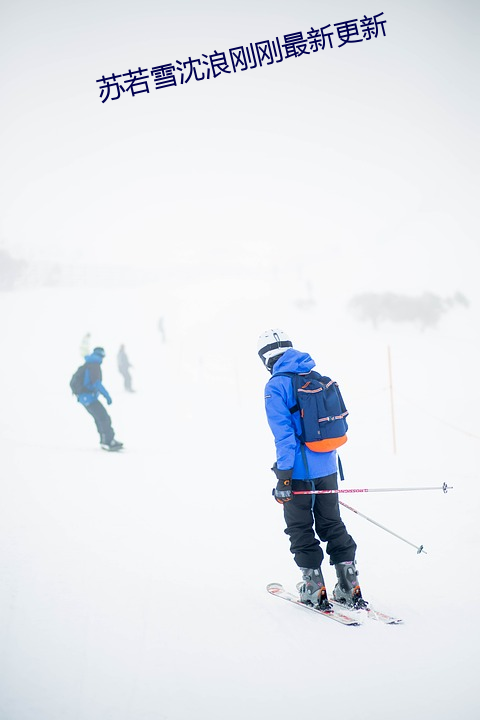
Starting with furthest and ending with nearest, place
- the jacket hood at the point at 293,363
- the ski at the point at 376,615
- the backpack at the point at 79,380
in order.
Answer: the backpack at the point at 79,380, the jacket hood at the point at 293,363, the ski at the point at 376,615

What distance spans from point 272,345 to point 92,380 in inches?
216

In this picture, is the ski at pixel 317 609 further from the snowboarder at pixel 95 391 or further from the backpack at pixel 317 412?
the snowboarder at pixel 95 391

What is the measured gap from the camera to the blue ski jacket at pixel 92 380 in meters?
7.65

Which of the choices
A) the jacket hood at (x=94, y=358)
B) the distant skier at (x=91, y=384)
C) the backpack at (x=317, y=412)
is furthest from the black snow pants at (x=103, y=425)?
the backpack at (x=317, y=412)

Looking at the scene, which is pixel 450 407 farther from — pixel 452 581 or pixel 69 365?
pixel 69 365

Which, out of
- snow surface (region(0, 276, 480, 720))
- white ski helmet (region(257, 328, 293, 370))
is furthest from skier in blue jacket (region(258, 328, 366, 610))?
snow surface (region(0, 276, 480, 720))

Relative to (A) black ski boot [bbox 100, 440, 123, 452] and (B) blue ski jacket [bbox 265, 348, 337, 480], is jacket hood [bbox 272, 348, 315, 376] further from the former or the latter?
(A) black ski boot [bbox 100, 440, 123, 452]

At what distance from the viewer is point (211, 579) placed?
348 centimetres

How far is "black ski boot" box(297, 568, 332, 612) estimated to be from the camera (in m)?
2.94

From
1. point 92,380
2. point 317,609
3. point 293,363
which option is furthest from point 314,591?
point 92,380

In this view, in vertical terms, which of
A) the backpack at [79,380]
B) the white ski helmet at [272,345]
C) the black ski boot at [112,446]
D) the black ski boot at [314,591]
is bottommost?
the black ski boot at [314,591]

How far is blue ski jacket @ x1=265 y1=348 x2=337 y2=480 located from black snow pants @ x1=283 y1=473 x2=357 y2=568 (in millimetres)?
98

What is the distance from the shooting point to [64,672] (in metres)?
2.34

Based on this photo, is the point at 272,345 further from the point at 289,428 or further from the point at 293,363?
the point at 289,428
